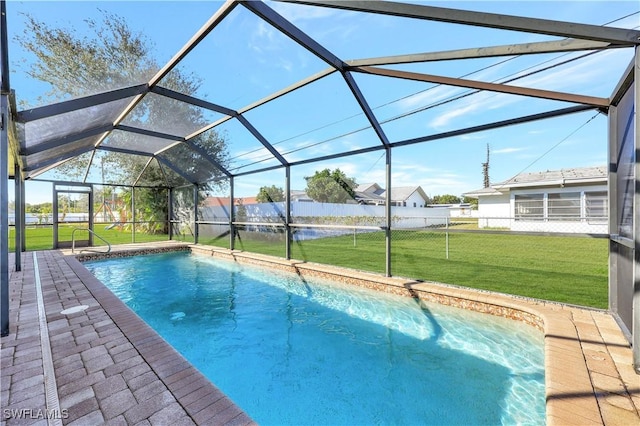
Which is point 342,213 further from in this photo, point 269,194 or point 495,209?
point 495,209

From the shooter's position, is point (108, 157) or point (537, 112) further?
point (108, 157)

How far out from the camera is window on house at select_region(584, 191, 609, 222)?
4.44 metres

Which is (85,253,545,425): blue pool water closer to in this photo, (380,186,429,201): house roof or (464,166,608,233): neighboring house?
(464,166,608,233): neighboring house

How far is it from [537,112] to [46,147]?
8.34m

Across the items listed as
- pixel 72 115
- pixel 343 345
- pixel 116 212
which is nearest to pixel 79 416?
pixel 343 345

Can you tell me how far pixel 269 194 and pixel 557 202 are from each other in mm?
8516

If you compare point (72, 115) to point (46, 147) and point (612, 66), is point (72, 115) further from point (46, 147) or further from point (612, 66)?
point (612, 66)

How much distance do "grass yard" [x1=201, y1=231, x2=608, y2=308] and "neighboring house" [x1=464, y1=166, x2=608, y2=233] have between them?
0.51m

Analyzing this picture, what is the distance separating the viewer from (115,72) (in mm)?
4625

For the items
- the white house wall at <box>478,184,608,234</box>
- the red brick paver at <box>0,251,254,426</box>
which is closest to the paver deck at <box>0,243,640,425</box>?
the red brick paver at <box>0,251,254,426</box>

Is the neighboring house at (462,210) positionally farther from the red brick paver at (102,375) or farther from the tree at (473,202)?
the red brick paver at (102,375)

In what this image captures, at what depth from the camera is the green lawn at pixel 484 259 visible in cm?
445

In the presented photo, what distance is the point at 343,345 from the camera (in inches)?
137

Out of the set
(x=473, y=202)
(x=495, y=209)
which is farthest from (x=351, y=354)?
(x=473, y=202)
